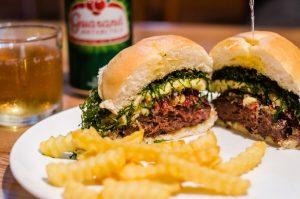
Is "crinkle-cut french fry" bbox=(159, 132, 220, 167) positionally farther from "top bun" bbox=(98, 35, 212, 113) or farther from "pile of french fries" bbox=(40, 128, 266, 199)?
"top bun" bbox=(98, 35, 212, 113)

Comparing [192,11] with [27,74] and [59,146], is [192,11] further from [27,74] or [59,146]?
[59,146]

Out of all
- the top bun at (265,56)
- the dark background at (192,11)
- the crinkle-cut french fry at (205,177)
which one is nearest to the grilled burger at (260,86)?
the top bun at (265,56)

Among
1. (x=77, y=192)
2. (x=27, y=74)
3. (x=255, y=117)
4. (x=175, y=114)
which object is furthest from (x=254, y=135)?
(x=27, y=74)

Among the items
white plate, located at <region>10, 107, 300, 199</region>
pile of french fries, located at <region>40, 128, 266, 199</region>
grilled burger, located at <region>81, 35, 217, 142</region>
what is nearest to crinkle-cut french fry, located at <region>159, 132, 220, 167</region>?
pile of french fries, located at <region>40, 128, 266, 199</region>

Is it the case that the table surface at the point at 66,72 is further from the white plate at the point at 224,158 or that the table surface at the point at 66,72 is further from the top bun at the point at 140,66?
the top bun at the point at 140,66

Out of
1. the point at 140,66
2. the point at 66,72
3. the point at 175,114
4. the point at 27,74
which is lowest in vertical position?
the point at 66,72
